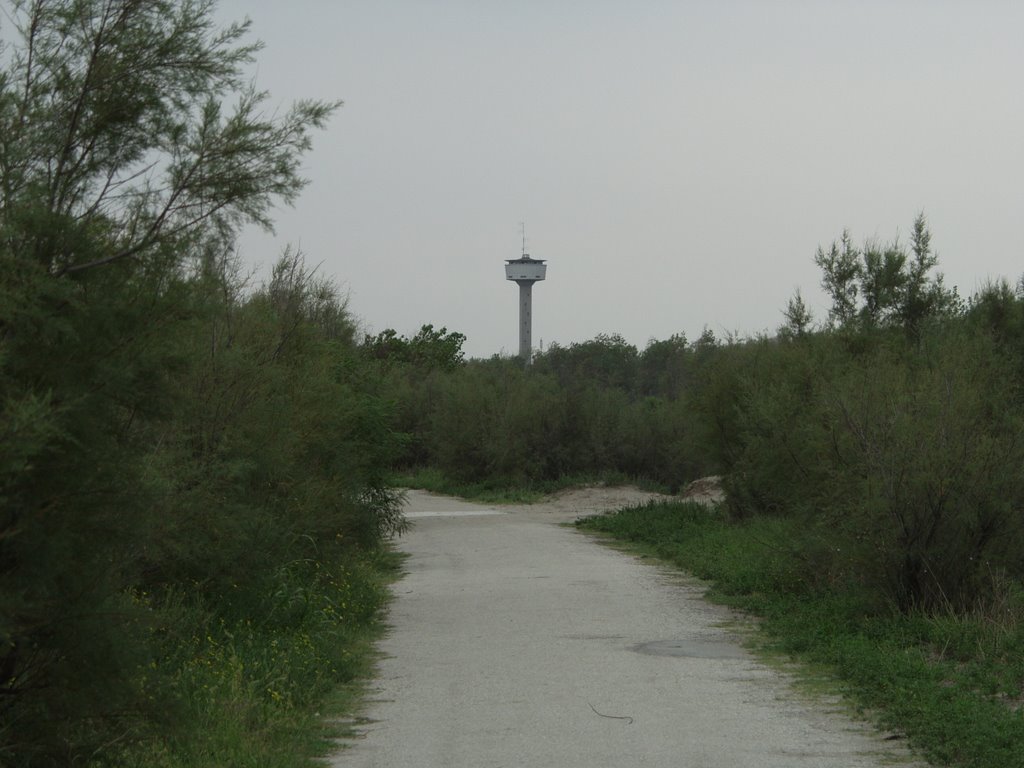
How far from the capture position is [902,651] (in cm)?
1130

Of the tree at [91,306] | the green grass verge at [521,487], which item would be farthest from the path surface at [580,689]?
the green grass verge at [521,487]

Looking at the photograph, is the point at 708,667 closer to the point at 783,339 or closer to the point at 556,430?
the point at 783,339

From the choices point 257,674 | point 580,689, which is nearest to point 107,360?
point 257,674

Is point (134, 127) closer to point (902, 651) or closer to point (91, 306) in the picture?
point (91, 306)

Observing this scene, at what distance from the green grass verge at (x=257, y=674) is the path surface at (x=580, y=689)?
350 millimetres

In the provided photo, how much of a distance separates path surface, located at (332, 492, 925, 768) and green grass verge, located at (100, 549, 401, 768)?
1.15 feet

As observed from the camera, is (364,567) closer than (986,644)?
No

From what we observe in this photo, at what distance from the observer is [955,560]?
1316 centimetres

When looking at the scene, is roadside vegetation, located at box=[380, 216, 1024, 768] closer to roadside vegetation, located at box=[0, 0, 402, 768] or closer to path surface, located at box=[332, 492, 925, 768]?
path surface, located at box=[332, 492, 925, 768]

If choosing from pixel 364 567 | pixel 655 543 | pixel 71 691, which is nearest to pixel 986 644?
pixel 71 691

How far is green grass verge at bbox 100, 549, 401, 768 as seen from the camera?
700 centimetres

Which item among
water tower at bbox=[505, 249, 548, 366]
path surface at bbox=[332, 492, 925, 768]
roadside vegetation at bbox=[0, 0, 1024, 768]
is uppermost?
water tower at bbox=[505, 249, 548, 366]

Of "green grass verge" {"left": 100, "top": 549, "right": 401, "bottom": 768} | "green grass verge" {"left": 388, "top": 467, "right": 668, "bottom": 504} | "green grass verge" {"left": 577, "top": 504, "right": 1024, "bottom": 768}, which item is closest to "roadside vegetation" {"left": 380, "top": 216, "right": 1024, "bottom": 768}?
"green grass verge" {"left": 577, "top": 504, "right": 1024, "bottom": 768}

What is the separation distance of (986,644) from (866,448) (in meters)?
3.13
